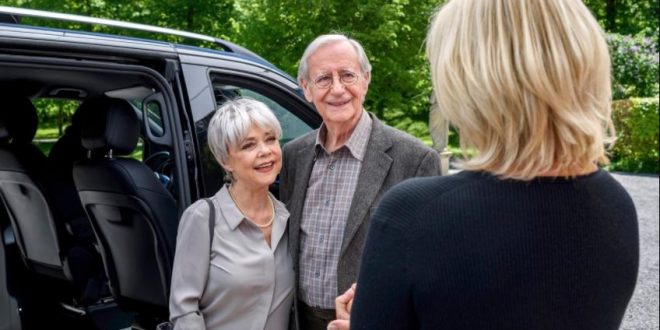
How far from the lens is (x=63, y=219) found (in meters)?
3.98

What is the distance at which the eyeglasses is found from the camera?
245 centimetres

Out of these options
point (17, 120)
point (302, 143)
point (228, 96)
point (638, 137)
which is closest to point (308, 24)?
point (638, 137)

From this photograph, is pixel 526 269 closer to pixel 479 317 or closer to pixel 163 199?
pixel 479 317

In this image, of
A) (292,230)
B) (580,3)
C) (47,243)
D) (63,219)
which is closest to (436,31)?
(580,3)

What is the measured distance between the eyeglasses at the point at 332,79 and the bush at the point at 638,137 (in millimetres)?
15389

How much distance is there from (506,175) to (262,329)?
4.65 feet

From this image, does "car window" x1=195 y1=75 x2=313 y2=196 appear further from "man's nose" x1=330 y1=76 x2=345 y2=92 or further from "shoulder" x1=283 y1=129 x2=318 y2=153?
"man's nose" x1=330 y1=76 x2=345 y2=92

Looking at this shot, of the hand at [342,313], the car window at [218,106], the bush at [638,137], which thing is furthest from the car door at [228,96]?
the bush at [638,137]

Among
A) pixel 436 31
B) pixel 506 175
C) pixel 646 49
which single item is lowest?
pixel 646 49

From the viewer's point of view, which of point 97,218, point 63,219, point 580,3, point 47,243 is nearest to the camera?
point 580,3

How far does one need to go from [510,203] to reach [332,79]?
1391mm

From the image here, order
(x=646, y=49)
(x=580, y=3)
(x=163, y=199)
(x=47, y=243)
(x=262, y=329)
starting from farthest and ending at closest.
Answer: (x=646, y=49), (x=47, y=243), (x=163, y=199), (x=262, y=329), (x=580, y=3)

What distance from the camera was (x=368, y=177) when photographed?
2336mm

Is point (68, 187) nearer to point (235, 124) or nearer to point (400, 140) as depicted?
point (235, 124)
